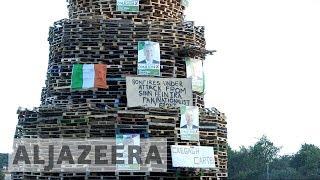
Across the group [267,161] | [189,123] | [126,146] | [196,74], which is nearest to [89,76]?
[126,146]

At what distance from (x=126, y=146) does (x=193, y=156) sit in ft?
9.15

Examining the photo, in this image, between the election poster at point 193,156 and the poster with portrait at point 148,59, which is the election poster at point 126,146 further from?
the poster with portrait at point 148,59

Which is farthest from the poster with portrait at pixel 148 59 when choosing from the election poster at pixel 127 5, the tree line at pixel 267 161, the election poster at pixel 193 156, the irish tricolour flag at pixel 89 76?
the tree line at pixel 267 161

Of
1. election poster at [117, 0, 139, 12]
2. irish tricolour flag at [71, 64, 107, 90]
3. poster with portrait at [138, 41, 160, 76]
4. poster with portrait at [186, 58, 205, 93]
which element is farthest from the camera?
election poster at [117, 0, 139, 12]

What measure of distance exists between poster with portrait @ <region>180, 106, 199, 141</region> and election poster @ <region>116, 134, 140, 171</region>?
199cm

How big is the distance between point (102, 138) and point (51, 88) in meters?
3.62

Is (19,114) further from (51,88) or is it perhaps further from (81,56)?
(81,56)

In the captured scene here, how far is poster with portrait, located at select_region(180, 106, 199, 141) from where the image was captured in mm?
21641

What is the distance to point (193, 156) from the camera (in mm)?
21469

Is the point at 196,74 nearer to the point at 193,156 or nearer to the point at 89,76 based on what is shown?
the point at 193,156

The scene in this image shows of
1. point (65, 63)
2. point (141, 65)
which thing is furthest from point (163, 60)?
point (65, 63)

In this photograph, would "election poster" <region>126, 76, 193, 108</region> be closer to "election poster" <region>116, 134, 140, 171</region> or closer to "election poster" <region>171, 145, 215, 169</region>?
"election poster" <region>116, 134, 140, 171</region>

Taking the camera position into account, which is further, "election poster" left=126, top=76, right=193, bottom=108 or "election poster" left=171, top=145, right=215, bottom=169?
"election poster" left=126, top=76, right=193, bottom=108

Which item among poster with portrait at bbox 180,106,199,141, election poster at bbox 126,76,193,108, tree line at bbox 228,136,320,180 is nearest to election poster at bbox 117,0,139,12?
election poster at bbox 126,76,193,108
